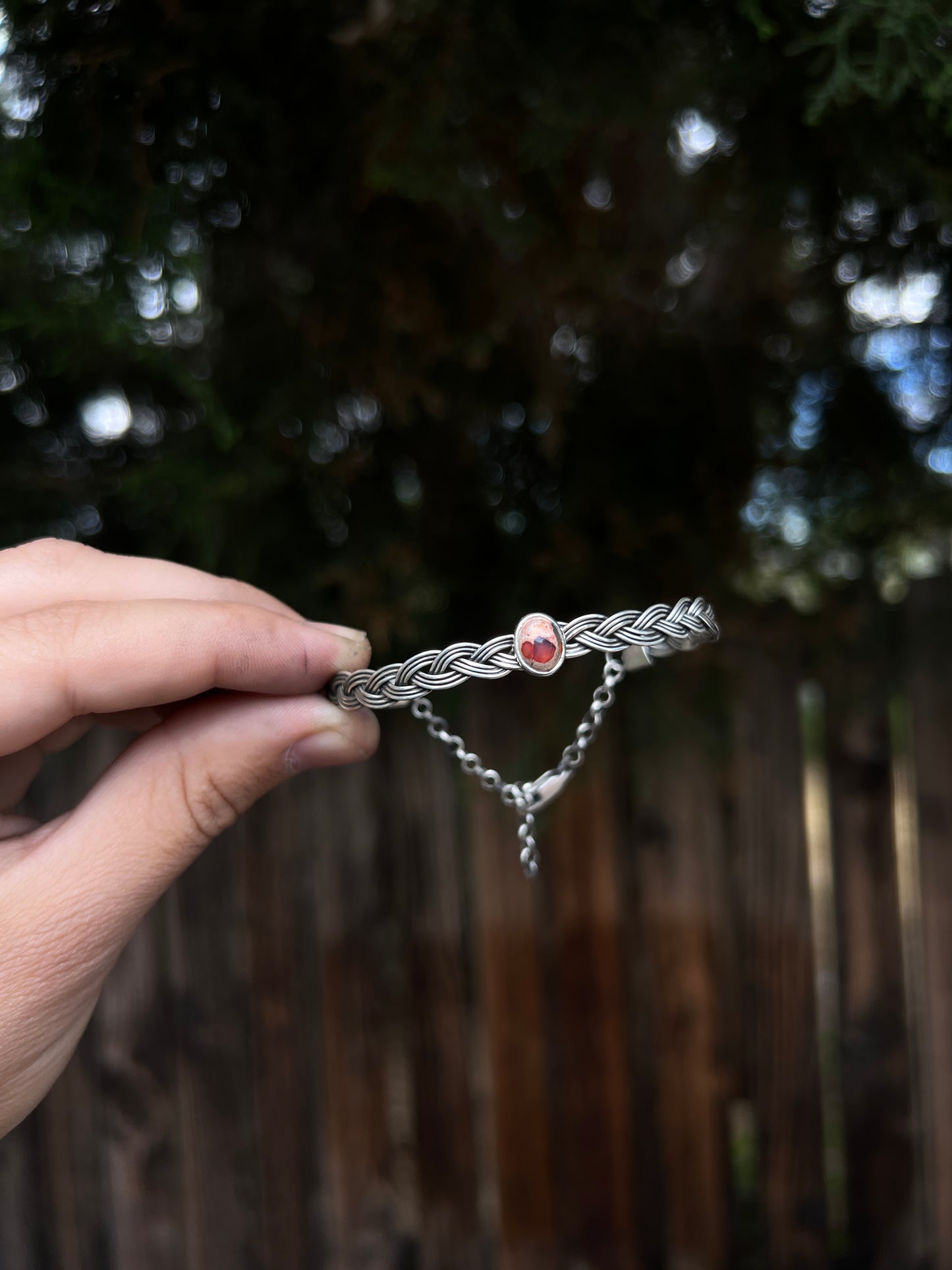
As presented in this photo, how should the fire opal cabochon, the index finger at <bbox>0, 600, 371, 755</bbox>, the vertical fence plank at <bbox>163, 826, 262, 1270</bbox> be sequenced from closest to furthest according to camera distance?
the index finger at <bbox>0, 600, 371, 755</bbox>
the fire opal cabochon
the vertical fence plank at <bbox>163, 826, 262, 1270</bbox>

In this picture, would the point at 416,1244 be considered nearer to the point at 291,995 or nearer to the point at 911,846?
the point at 291,995

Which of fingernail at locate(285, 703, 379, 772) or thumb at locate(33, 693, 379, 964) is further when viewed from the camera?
fingernail at locate(285, 703, 379, 772)

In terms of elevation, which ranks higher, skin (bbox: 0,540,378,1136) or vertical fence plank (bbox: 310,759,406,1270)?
skin (bbox: 0,540,378,1136)

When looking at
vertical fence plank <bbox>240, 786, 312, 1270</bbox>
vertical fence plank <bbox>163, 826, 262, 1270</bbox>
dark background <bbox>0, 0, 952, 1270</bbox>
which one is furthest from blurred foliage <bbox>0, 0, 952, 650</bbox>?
vertical fence plank <bbox>163, 826, 262, 1270</bbox>

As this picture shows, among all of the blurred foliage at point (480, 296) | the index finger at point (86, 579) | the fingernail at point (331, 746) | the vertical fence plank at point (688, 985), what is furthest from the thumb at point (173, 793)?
the vertical fence plank at point (688, 985)

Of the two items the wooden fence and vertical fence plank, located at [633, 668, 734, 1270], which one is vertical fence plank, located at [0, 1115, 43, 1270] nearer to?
the wooden fence

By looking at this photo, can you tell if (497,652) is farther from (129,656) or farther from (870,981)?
(870,981)

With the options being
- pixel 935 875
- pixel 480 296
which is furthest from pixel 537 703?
Result: pixel 935 875

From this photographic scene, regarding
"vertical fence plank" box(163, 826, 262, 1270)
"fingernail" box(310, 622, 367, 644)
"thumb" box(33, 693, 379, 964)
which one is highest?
"fingernail" box(310, 622, 367, 644)
